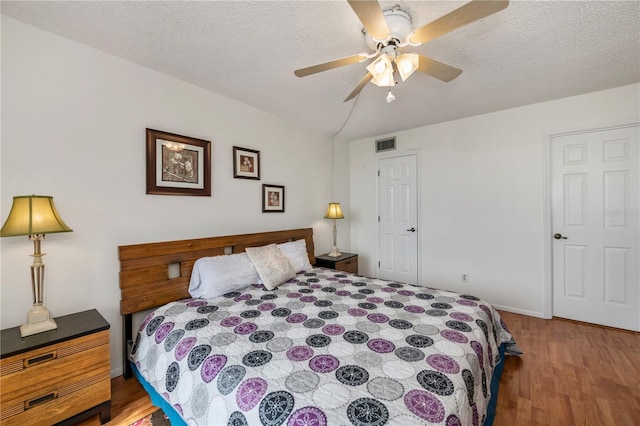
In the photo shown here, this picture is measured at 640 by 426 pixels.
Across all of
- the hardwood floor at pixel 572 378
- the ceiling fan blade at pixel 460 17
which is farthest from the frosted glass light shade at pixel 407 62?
the hardwood floor at pixel 572 378

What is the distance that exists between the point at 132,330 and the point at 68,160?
132cm

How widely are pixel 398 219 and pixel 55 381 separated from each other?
3766mm

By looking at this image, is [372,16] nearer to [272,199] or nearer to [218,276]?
[218,276]

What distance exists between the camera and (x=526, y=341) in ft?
8.34

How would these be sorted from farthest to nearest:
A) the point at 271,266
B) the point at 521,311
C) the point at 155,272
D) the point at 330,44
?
the point at 521,311 < the point at 271,266 < the point at 155,272 < the point at 330,44

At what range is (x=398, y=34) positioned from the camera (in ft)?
5.11

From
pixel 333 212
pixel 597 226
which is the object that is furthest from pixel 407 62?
pixel 597 226

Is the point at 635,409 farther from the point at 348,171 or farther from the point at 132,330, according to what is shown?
the point at 348,171

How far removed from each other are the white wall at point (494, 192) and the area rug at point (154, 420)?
3279 millimetres

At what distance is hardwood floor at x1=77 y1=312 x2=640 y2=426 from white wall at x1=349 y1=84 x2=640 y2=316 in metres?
0.67

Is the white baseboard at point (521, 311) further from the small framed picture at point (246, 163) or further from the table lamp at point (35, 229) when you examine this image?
the table lamp at point (35, 229)

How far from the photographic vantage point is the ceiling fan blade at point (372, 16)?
3.84ft

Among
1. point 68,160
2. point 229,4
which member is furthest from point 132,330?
point 229,4

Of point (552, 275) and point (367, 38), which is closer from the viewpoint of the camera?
point (367, 38)
